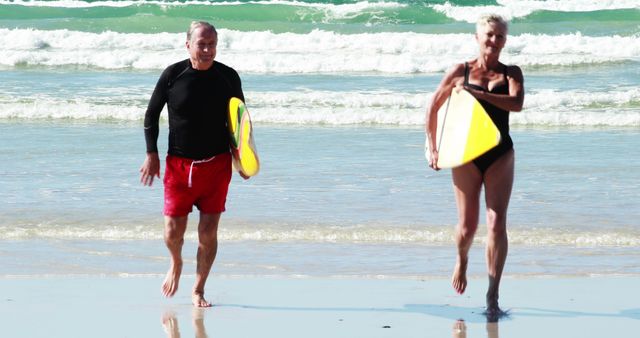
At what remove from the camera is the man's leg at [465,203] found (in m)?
5.92

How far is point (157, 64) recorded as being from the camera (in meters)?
21.7

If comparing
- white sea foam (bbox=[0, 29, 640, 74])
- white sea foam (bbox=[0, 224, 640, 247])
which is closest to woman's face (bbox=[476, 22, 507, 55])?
white sea foam (bbox=[0, 224, 640, 247])

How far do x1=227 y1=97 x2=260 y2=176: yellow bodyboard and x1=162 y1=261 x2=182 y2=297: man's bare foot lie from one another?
637mm

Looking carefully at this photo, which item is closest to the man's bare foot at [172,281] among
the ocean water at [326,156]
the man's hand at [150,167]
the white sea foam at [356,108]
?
the man's hand at [150,167]

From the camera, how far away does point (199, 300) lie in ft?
20.2

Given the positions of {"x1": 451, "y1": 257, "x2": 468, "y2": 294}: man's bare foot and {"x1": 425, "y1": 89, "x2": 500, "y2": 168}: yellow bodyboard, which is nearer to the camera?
{"x1": 425, "y1": 89, "x2": 500, "y2": 168}: yellow bodyboard

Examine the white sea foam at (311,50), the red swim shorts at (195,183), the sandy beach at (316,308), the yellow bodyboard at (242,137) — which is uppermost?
the yellow bodyboard at (242,137)

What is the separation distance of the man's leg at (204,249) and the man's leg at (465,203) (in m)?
1.25

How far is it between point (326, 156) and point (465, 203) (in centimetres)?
555

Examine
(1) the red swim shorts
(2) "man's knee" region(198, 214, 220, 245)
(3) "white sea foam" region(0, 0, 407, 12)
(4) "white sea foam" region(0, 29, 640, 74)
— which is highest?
(1) the red swim shorts

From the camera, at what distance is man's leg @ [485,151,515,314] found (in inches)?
229

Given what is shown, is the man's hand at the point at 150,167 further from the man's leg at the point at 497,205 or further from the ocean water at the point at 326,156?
the man's leg at the point at 497,205

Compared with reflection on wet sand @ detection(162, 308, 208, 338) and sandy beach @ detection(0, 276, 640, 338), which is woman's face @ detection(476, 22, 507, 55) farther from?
reflection on wet sand @ detection(162, 308, 208, 338)

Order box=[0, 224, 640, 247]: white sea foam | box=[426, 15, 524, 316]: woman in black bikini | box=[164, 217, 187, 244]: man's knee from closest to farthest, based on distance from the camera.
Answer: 1. box=[426, 15, 524, 316]: woman in black bikini
2. box=[164, 217, 187, 244]: man's knee
3. box=[0, 224, 640, 247]: white sea foam
